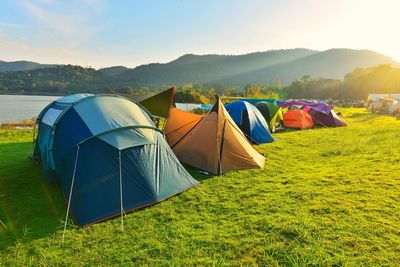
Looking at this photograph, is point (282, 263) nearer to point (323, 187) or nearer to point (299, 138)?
point (323, 187)

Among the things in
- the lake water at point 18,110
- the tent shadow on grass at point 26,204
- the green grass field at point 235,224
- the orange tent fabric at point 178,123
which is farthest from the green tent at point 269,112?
the lake water at point 18,110

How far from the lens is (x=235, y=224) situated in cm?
448

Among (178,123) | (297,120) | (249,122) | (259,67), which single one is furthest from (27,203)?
(259,67)

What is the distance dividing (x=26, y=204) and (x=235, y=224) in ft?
13.5

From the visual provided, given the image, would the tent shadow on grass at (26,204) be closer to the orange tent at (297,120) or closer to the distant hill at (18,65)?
the orange tent at (297,120)

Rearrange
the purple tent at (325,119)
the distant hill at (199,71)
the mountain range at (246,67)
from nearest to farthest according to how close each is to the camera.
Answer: the purple tent at (325,119)
the distant hill at (199,71)
the mountain range at (246,67)

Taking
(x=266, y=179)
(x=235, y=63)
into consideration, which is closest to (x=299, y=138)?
(x=266, y=179)

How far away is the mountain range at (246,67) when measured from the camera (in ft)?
359

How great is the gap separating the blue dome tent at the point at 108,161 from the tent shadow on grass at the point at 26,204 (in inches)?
15.7

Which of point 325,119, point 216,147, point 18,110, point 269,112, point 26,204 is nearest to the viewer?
point 26,204

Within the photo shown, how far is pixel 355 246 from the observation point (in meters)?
3.71

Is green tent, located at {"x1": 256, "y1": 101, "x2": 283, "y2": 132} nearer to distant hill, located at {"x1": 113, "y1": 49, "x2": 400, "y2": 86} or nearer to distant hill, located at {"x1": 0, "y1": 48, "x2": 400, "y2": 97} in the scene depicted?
distant hill, located at {"x1": 0, "y1": 48, "x2": 400, "y2": 97}

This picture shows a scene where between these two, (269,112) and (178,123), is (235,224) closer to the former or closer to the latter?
(178,123)

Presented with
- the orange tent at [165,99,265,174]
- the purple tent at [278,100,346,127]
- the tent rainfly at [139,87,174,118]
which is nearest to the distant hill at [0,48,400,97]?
the purple tent at [278,100,346,127]
